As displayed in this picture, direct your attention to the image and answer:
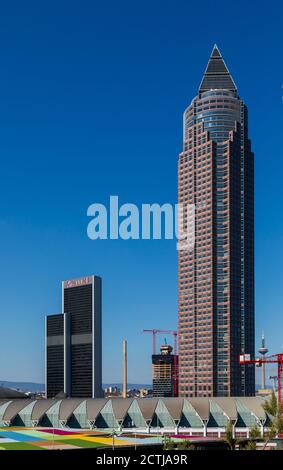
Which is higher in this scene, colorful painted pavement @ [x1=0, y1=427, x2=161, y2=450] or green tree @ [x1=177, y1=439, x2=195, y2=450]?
green tree @ [x1=177, y1=439, x2=195, y2=450]

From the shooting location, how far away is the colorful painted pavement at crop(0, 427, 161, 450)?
114 metres

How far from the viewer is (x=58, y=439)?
130375mm

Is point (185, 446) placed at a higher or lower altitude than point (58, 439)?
higher

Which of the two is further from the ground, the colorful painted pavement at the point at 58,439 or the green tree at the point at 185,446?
the green tree at the point at 185,446

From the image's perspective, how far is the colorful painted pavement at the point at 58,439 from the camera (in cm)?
11431

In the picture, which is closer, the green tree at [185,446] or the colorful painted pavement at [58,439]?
the green tree at [185,446]

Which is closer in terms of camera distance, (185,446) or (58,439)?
Result: (185,446)

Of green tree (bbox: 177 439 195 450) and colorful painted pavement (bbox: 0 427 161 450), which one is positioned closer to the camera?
green tree (bbox: 177 439 195 450)

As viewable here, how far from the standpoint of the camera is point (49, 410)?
560ft
